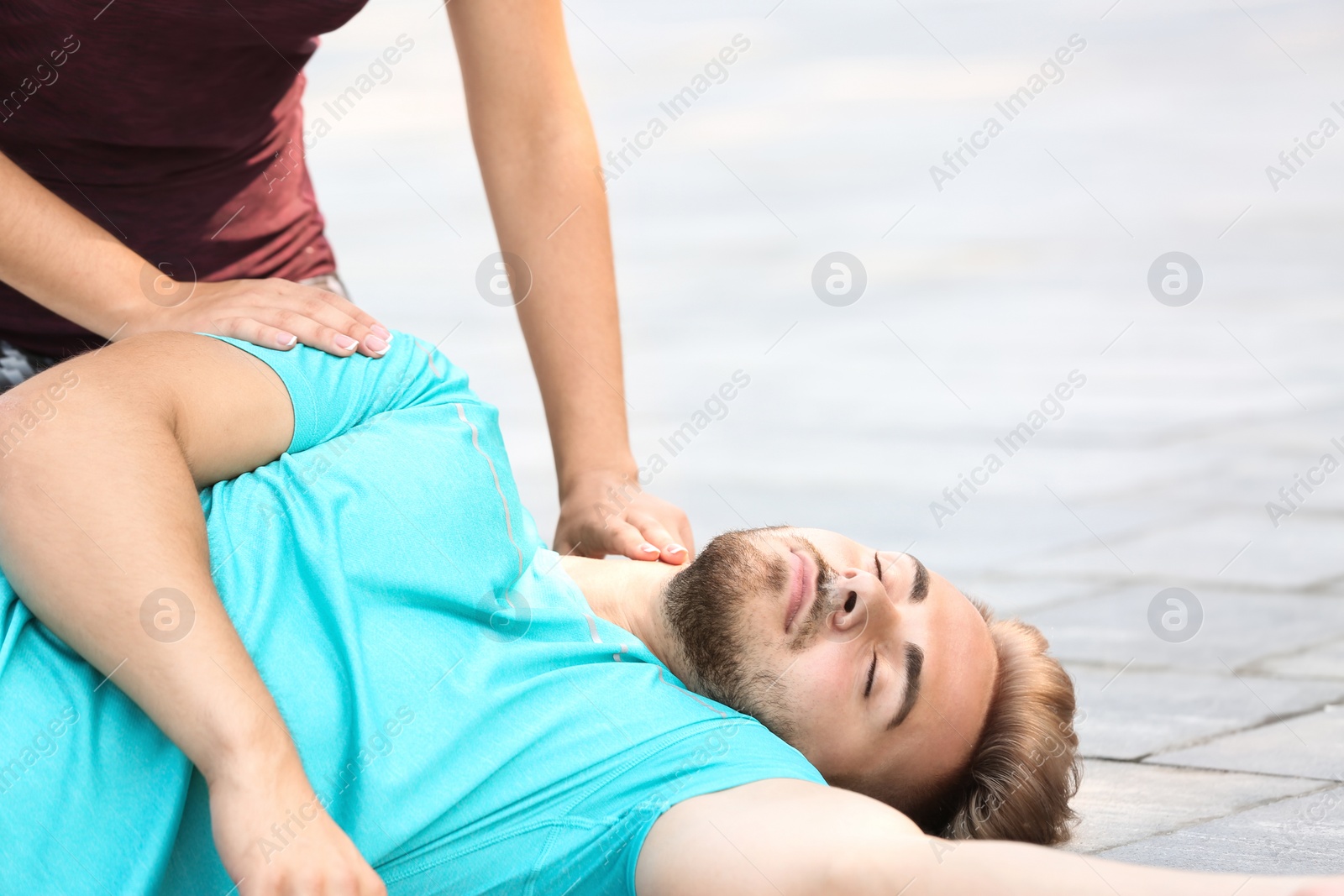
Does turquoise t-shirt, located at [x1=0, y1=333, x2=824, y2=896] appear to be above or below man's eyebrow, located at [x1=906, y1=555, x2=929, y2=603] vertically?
below

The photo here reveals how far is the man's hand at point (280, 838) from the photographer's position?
157cm

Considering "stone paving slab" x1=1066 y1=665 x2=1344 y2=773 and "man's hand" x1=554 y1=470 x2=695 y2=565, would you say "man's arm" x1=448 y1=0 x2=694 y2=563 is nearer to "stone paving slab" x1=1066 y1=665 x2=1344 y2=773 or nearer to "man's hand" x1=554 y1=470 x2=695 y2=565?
"man's hand" x1=554 y1=470 x2=695 y2=565

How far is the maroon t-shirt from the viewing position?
227 cm

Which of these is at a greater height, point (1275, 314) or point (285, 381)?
point (1275, 314)

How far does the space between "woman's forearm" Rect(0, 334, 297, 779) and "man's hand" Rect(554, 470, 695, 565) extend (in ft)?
2.74

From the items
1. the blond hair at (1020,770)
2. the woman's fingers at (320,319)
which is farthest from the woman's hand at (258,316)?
the blond hair at (1020,770)

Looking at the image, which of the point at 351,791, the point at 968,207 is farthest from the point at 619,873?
the point at 968,207

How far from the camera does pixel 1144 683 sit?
3.04 metres

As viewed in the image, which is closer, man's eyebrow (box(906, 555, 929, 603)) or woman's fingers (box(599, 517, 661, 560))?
man's eyebrow (box(906, 555, 929, 603))

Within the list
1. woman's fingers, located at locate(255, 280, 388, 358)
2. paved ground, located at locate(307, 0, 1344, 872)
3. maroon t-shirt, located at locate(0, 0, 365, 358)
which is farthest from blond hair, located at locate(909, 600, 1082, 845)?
maroon t-shirt, located at locate(0, 0, 365, 358)

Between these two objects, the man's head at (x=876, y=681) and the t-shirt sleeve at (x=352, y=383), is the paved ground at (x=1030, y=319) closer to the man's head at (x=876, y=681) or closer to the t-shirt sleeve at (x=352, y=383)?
the man's head at (x=876, y=681)

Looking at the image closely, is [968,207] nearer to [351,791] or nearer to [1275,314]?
[1275,314]

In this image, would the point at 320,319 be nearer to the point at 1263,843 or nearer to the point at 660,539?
the point at 660,539

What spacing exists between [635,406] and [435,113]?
800 cm
